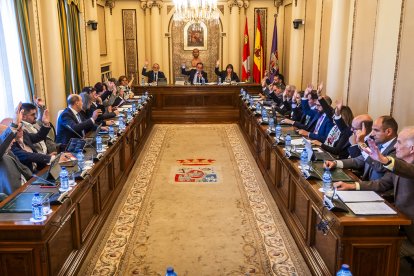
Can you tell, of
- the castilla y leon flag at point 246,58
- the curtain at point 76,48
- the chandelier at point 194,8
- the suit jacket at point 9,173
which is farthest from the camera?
the castilla y leon flag at point 246,58

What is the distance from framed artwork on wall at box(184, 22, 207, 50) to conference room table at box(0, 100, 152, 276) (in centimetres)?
870

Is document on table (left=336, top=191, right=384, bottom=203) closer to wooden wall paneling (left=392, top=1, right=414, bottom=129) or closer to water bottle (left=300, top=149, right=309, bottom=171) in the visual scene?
water bottle (left=300, top=149, right=309, bottom=171)

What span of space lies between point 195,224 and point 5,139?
7.20 ft

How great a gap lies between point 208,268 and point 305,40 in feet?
27.7

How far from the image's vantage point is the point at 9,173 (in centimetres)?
389

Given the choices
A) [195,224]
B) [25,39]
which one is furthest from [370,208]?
[25,39]

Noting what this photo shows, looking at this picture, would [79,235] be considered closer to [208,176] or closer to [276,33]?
[208,176]

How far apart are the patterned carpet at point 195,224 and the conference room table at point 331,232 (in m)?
0.20

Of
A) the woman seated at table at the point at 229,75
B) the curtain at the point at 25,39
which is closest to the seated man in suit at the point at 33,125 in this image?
the curtain at the point at 25,39

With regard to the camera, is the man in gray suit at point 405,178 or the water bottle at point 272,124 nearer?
the man in gray suit at point 405,178

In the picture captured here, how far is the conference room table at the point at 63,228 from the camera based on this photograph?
9.54 feet

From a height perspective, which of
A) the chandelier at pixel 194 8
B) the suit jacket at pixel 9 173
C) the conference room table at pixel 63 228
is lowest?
the conference room table at pixel 63 228

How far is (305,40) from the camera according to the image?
10.9m

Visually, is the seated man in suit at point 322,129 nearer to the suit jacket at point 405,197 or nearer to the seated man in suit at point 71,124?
the suit jacket at point 405,197
